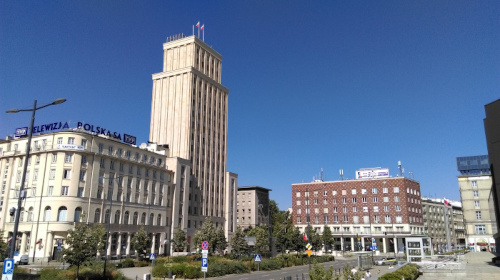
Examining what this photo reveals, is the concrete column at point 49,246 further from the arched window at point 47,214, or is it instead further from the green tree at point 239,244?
the green tree at point 239,244

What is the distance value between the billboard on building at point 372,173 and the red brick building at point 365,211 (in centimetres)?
162

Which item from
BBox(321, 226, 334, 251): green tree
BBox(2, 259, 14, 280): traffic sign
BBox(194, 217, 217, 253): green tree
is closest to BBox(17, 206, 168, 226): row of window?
BBox(194, 217, 217, 253): green tree

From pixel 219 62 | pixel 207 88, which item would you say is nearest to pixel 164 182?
pixel 207 88

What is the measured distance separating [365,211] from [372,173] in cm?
1187

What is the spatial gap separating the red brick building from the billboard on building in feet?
5.33

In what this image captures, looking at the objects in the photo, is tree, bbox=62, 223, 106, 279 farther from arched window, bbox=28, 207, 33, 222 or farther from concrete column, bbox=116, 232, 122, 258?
concrete column, bbox=116, 232, 122, 258

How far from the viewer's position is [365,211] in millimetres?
114938

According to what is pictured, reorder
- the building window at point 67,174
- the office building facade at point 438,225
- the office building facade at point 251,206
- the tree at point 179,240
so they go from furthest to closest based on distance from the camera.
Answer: the office building facade at point 251,206 < the office building facade at point 438,225 < the tree at point 179,240 < the building window at point 67,174

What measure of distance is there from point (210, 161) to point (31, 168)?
45.6m

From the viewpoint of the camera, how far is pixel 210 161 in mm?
104125

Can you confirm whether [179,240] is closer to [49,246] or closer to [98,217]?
[98,217]

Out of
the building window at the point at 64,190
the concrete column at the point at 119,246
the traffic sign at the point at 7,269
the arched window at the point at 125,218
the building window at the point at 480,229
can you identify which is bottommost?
the concrete column at the point at 119,246

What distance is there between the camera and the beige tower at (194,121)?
95.9 metres

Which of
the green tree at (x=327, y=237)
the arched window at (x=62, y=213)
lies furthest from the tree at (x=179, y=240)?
the green tree at (x=327, y=237)
